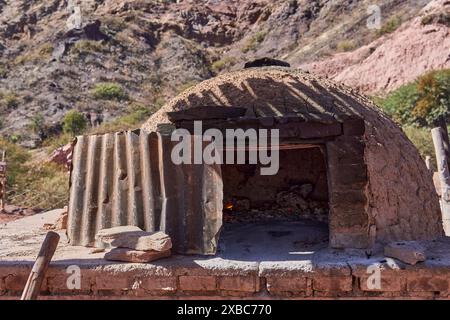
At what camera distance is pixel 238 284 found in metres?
3.74

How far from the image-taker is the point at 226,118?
462cm

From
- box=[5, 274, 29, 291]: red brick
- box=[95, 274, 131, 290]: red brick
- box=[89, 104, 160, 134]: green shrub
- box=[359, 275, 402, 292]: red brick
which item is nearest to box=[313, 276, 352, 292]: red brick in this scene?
box=[359, 275, 402, 292]: red brick

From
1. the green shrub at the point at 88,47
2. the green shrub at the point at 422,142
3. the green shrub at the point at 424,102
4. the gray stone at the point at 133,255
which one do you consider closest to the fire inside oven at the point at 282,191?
the gray stone at the point at 133,255

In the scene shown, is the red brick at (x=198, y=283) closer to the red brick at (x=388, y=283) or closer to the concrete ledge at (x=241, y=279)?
the concrete ledge at (x=241, y=279)

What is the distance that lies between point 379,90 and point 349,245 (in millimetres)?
19431

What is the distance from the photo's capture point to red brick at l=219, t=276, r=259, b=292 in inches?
147

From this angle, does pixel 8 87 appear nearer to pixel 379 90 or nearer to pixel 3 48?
pixel 3 48

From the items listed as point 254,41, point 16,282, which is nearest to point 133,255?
point 16,282

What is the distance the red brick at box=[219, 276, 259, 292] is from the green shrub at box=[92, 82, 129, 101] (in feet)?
72.9

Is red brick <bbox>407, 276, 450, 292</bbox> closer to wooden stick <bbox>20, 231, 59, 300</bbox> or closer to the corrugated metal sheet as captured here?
the corrugated metal sheet

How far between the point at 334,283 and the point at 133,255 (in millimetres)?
1614

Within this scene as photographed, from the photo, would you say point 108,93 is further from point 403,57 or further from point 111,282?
point 111,282

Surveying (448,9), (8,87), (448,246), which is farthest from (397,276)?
(8,87)
